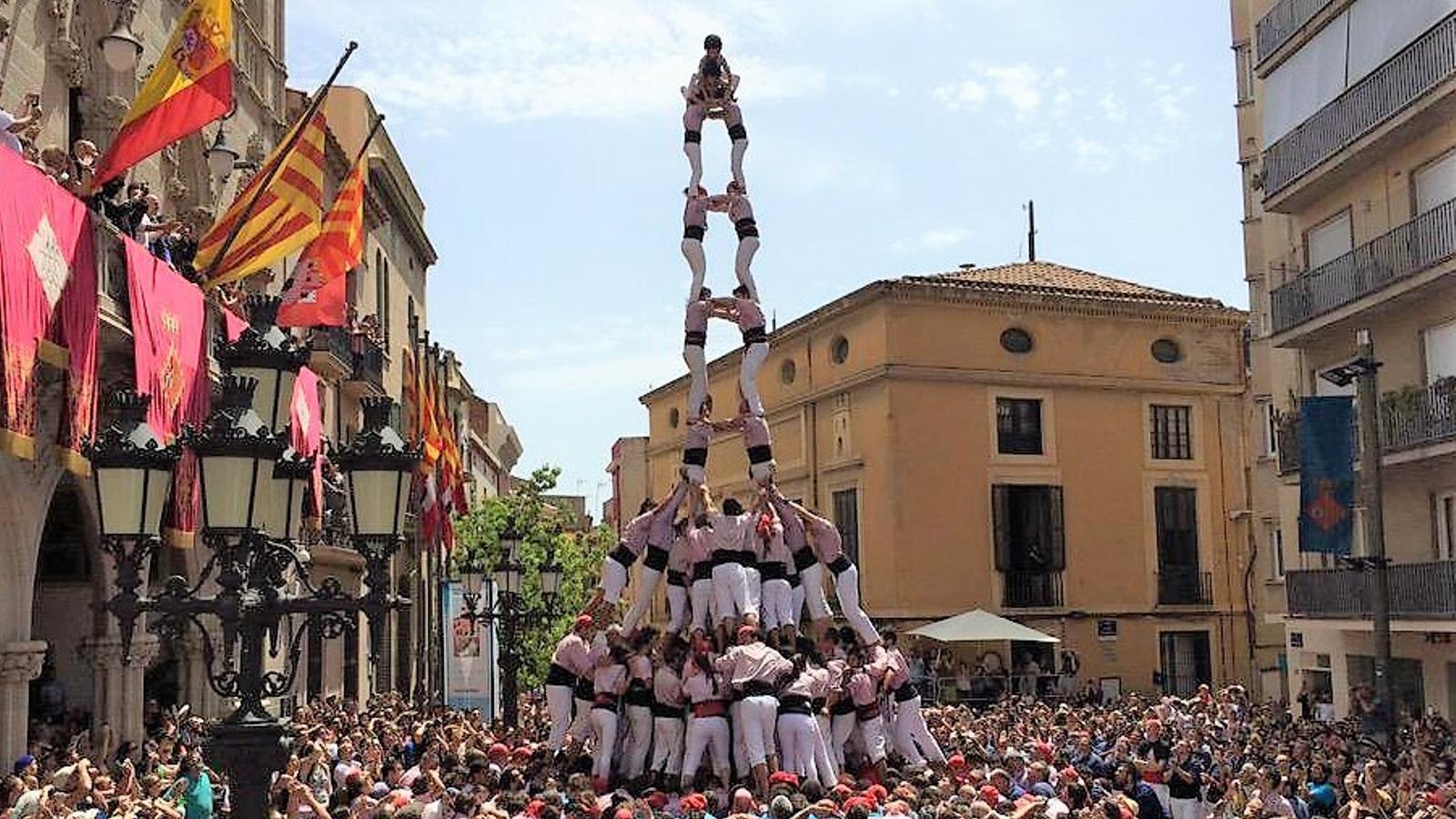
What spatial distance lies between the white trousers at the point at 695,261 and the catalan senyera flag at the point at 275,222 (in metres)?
4.60

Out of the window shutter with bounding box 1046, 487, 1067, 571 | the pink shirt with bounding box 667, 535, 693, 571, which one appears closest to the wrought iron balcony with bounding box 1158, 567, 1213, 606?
the window shutter with bounding box 1046, 487, 1067, 571

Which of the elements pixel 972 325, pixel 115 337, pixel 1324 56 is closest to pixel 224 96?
pixel 115 337

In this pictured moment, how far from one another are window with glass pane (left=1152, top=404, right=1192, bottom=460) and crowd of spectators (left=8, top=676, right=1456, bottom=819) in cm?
1975

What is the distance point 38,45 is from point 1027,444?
26.7 meters

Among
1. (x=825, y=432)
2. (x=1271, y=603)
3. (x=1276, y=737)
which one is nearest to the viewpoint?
(x=1276, y=737)

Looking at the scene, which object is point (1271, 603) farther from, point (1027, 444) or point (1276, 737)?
point (1276, 737)

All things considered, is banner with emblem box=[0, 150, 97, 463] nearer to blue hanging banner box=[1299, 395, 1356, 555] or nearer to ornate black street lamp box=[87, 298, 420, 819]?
ornate black street lamp box=[87, 298, 420, 819]

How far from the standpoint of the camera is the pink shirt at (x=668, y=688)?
55.1ft

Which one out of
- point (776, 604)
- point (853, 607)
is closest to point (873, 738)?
point (853, 607)

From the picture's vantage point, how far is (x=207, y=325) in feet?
66.0

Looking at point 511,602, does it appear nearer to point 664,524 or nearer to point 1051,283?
point 664,524

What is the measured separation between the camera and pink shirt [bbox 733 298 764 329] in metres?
19.0

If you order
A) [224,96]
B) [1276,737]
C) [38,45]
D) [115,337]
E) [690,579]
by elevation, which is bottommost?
[1276,737]

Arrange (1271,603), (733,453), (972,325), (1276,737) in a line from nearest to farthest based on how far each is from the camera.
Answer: (1276,737) → (1271,603) → (972,325) → (733,453)
